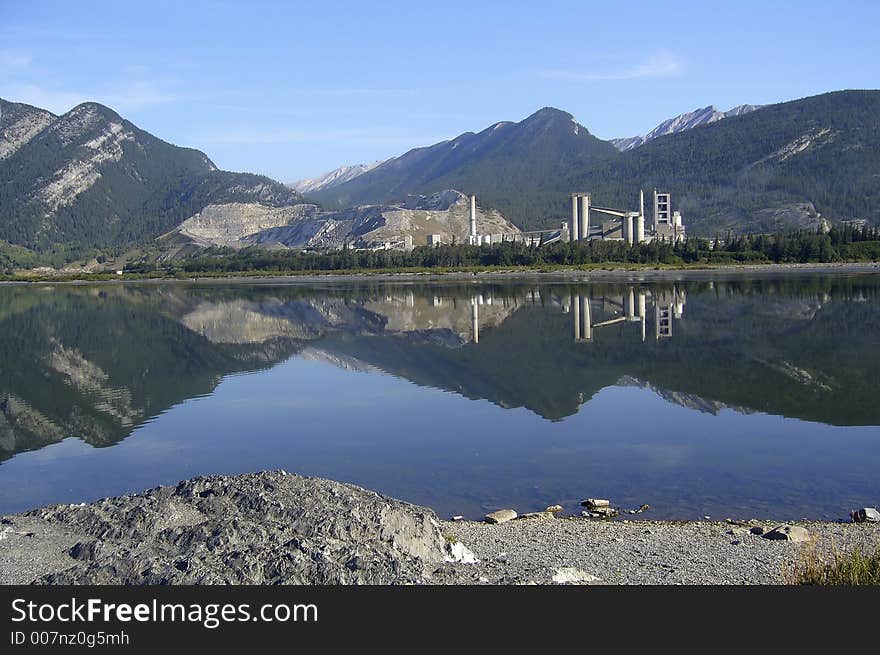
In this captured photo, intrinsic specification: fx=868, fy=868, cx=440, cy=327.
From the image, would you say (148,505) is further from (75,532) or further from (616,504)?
(616,504)

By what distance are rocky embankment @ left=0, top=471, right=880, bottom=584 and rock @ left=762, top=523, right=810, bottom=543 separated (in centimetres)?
2

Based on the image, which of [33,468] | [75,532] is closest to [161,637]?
[75,532]

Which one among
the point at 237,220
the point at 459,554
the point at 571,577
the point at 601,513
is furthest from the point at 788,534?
the point at 237,220

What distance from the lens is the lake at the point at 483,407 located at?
1280 cm

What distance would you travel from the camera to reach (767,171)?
527 feet

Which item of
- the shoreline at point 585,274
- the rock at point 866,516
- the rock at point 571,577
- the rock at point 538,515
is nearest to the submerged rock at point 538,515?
the rock at point 538,515

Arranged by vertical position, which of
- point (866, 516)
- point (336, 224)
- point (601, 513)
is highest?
point (336, 224)

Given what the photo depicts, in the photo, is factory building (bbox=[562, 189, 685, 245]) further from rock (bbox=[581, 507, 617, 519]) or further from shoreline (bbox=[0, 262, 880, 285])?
rock (bbox=[581, 507, 617, 519])

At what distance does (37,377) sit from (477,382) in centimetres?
1310

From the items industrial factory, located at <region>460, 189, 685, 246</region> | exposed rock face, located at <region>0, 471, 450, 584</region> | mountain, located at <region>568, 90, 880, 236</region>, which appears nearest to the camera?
exposed rock face, located at <region>0, 471, 450, 584</region>

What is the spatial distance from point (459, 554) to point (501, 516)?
8.06ft

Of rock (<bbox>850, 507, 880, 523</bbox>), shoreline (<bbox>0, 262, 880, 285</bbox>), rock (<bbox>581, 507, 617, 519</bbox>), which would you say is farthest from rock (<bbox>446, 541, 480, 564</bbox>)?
shoreline (<bbox>0, 262, 880, 285</bbox>)

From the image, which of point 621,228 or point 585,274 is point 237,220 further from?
point 585,274

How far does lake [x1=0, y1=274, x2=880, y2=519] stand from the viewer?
12.8m
